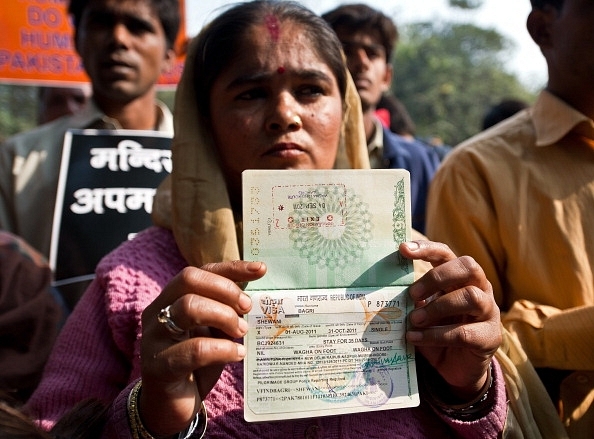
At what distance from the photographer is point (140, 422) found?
1.40 metres

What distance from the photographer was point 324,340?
1.41m

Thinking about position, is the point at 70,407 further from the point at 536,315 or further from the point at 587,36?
the point at 587,36

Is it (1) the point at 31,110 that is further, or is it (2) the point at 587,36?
(1) the point at 31,110

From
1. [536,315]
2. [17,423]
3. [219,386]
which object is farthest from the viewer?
[536,315]

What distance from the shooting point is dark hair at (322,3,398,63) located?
4191 millimetres

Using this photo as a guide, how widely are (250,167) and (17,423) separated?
0.86 m

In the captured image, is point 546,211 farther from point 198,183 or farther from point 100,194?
point 100,194

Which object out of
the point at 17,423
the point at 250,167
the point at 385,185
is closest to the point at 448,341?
the point at 385,185

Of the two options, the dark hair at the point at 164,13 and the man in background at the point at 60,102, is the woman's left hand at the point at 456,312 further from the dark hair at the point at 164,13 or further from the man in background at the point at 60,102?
the man in background at the point at 60,102

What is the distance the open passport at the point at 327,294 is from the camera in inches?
54.4

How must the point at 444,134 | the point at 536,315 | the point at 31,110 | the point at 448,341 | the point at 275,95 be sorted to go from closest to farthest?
the point at 448,341, the point at 275,95, the point at 536,315, the point at 31,110, the point at 444,134

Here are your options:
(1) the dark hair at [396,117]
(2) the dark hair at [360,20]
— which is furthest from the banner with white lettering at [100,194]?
(1) the dark hair at [396,117]

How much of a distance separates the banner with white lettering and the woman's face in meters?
0.95

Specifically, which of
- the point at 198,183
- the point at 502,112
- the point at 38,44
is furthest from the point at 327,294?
the point at 502,112
